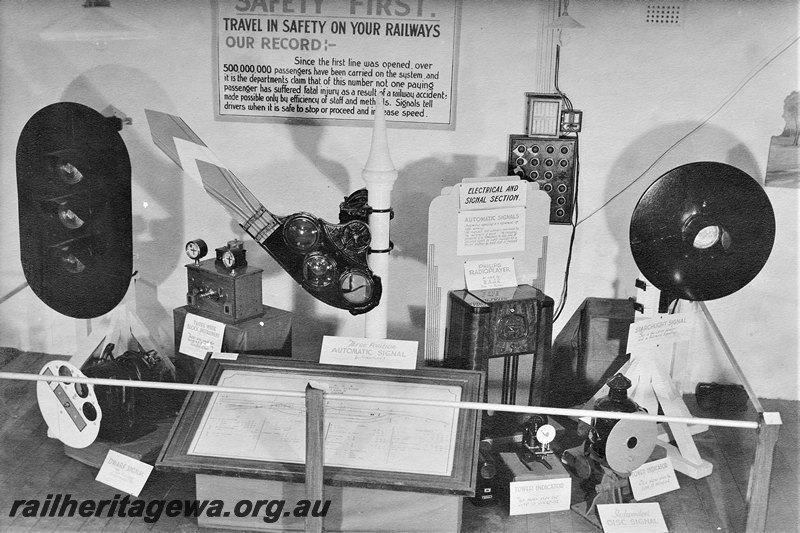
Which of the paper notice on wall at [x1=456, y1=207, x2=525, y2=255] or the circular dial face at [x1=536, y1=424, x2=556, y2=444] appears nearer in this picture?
the circular dial face at [x1=536, y1=424, x2=556, y2=444]

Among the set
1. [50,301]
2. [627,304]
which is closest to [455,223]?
[627,304]

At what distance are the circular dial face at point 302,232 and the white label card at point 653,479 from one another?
1.52m

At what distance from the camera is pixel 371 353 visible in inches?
139

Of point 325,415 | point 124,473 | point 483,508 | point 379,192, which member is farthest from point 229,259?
point 483,508

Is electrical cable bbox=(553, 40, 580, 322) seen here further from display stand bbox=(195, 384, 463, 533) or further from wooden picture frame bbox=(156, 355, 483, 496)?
display stand bbox=(195, 384, 463, 533)

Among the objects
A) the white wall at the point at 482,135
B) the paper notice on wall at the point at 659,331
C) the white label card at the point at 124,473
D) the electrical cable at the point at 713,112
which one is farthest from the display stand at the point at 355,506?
the electrical cable at the point at 713,112

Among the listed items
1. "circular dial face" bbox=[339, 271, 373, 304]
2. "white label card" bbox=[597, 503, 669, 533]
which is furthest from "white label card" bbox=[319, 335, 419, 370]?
"white label card" bbox=[597, 503, 669, 533]

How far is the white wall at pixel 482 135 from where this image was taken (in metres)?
3.96

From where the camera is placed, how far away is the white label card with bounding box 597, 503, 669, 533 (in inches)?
123

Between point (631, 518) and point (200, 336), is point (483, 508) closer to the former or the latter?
point (631, 518)

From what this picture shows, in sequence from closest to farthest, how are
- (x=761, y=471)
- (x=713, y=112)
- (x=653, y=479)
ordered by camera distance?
1. (x=761, y=471)
2. (x=653, y=479)
3. (x=713, y=112)

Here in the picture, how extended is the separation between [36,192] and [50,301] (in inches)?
17.4

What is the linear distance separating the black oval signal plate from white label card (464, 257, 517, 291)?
4.69 feet

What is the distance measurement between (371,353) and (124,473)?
1.06m
